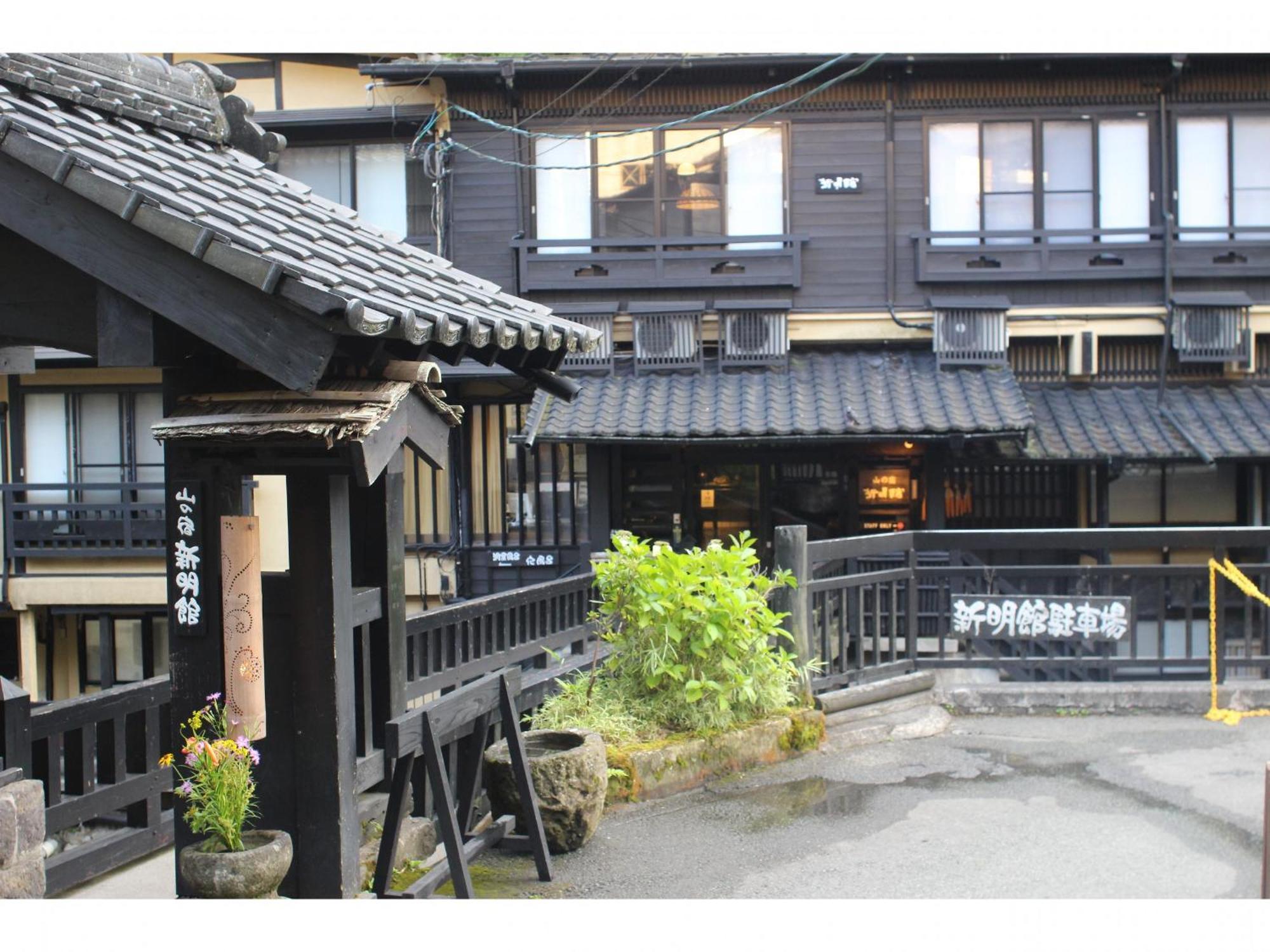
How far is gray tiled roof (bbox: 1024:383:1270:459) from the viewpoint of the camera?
16250 millimetres

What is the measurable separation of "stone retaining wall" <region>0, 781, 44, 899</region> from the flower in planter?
21.3 inches

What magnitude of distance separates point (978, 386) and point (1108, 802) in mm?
9284

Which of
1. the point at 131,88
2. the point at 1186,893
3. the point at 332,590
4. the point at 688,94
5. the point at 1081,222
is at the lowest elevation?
the point at 1186,893

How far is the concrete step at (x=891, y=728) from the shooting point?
1005 centimetres

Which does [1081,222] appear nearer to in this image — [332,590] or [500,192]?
[500,192]

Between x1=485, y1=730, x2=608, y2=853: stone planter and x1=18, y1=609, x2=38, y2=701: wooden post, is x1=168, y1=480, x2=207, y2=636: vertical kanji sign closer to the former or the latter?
x1=485, y1=730, x2=608, y2=853: stone planter

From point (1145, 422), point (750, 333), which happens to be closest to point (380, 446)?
point (750, 333)

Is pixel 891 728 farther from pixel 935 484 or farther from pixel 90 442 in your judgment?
pixel 90 442

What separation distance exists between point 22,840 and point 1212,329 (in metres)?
16.7

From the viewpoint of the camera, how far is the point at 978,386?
16859 millimetres

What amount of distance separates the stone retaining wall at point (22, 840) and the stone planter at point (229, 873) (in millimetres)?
623

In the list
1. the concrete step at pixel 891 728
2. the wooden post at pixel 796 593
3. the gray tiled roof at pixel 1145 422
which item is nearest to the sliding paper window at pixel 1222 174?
the gray tiled roof at pixel 1145 422

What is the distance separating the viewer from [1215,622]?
10.9 meters

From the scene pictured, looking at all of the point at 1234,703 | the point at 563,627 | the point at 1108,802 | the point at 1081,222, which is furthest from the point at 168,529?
the point at 1081,222
